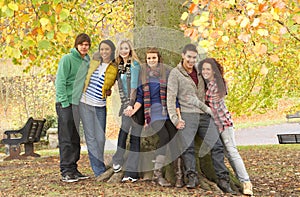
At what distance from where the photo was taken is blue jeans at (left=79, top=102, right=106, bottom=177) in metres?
6.64

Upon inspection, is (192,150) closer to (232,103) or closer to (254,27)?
(254,27)

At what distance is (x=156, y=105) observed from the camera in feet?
20.1

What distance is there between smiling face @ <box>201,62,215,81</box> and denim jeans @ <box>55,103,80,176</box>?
5.72 feet

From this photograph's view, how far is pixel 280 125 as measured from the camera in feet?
92.7

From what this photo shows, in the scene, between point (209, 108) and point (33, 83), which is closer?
point (209, 108)

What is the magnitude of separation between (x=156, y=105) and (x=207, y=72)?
2.39 feet

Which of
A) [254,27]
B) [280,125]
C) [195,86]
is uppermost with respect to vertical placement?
[254,27]

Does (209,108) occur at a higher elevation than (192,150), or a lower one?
higher

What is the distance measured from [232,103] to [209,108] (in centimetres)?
743

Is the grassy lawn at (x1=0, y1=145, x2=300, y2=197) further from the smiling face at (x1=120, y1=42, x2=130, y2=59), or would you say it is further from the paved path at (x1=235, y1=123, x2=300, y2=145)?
the paved path at (x1=235, y1=123, x2=300, y2=145)

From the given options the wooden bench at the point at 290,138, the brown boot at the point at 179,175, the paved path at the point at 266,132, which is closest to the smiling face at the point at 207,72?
the brown boot at the point at 179,175

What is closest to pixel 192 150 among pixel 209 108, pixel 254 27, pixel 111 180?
pixel 209 108

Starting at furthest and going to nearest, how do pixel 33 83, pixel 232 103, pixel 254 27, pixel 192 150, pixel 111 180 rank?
1. pixel 33 83
2. pixel 232 103
3. pixel 111 180
4. pixel 192 150
5. pixel 254 27

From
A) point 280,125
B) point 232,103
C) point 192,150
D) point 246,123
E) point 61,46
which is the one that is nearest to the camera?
point 192,150
